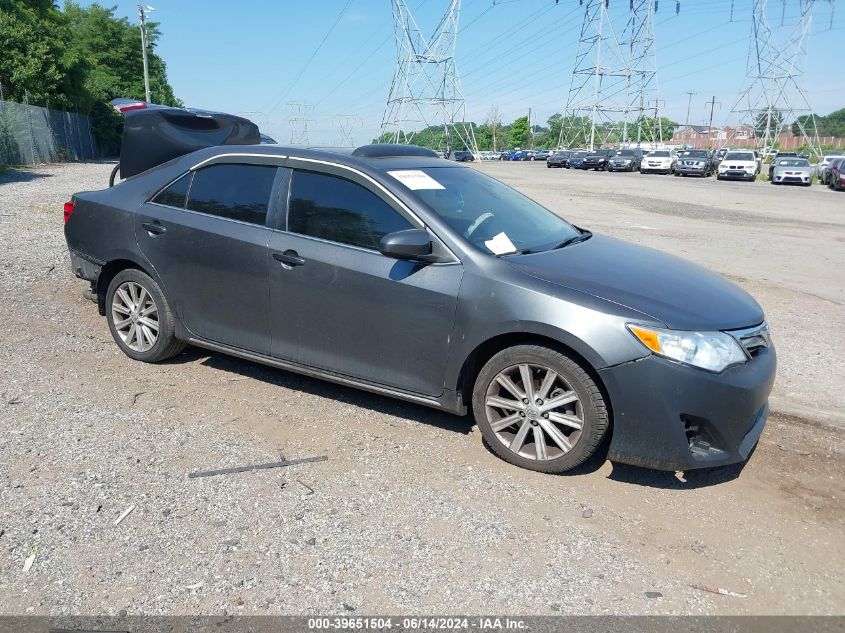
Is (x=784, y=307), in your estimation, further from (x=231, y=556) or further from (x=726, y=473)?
(x=231, y=556)

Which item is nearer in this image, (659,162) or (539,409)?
(539,409)

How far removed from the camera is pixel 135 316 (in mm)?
5121

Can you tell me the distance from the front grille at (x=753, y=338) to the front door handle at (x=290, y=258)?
2.51 metres

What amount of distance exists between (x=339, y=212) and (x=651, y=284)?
192 centimetres

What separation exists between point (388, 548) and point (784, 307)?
6.31 m

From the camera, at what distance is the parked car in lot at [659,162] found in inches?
1868

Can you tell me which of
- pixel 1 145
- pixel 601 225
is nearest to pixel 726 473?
pixel 601 225

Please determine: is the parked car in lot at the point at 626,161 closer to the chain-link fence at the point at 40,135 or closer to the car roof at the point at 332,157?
the chain-link fence at the point at 40,135

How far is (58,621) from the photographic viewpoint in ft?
8.41

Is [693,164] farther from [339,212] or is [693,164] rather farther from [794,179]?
[339,212]

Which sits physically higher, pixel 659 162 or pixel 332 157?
pixel 332 157

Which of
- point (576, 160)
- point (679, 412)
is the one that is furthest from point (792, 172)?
point (679, 412)

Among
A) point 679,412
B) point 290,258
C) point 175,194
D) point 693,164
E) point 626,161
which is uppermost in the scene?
point 175,194

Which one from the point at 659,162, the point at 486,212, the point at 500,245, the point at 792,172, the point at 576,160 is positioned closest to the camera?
the point at 500,245
